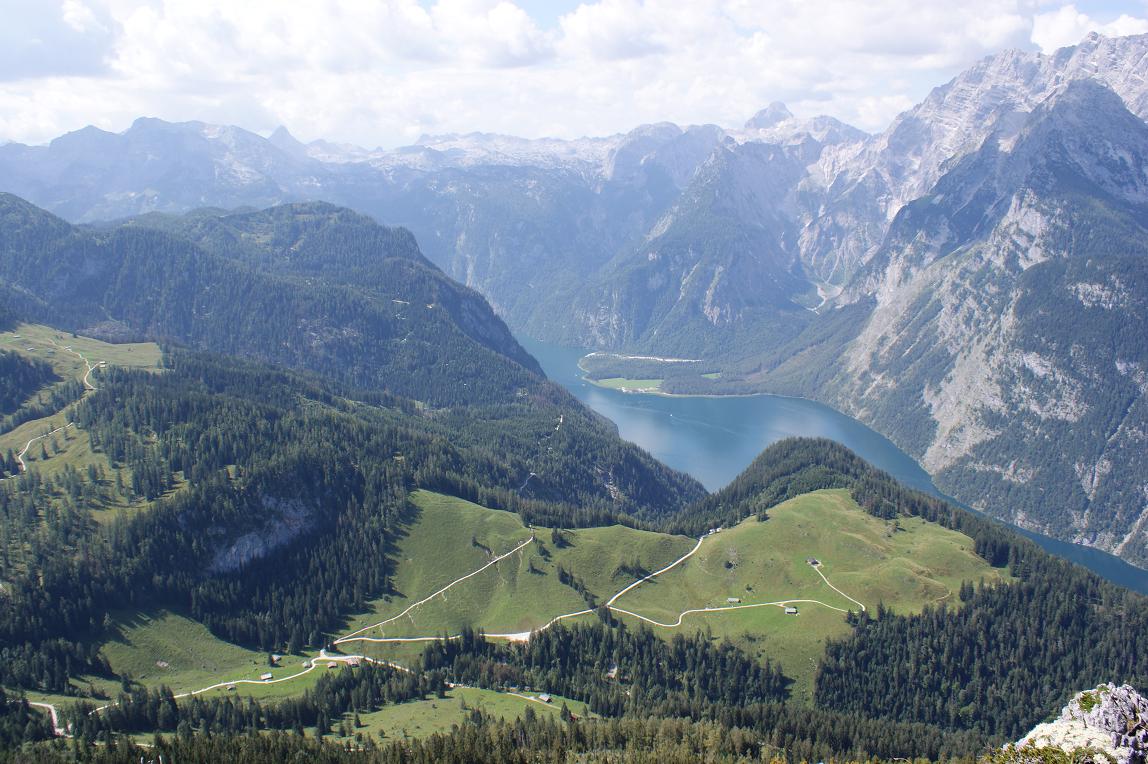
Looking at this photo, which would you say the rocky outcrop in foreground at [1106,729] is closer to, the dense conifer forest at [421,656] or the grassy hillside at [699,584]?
the dense conifer forest at [421,656]

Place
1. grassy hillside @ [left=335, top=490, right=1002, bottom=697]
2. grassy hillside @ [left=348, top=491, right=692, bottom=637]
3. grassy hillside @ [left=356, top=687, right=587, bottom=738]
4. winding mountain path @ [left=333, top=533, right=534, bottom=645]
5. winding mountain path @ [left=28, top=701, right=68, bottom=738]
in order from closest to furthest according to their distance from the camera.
A: winding mountain path @ [left=28, top=701, right=68, bottom=738]
grassy hillside @ [left=356, top=687, right=587, bottom=738]
winding mountain path @ [left=333, top=533, right=534, bottom=645]
grassy hillside @ [left=335, top=490, right=1002, bottom=697]
grassy hillside @ [left=348, top=491, right=692, bottom=637]

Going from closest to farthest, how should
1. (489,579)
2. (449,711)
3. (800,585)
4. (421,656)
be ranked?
(449,711) → (421,656) → (800,585) → (489,579)

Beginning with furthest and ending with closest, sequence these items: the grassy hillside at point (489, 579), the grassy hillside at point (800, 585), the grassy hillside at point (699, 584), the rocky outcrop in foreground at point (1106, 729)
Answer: the grassy hillside at point (489, 579), the grassy hillside at point (699, 584), the grassy hillside at point (800, 585), the rocky outcrop in foreground at point (1106, 729)

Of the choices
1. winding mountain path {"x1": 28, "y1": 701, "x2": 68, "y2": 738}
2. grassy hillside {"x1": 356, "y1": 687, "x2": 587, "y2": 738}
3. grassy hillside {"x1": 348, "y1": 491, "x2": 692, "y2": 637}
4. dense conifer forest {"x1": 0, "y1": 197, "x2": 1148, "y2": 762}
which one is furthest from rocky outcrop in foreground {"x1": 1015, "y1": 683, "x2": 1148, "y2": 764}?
winding mountain path {"x1": 28, "y1": 701, "x2": 68, "y2": 738}

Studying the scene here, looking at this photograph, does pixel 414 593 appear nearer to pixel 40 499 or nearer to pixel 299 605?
pixel 299 605

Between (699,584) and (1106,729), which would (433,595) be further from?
(1106,729)

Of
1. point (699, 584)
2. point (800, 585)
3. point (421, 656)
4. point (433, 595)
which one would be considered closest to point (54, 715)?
point (421, 656)

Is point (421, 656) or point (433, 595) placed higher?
point (433, 595)

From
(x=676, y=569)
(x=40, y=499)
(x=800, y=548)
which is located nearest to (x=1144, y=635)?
(x=800, y=548)

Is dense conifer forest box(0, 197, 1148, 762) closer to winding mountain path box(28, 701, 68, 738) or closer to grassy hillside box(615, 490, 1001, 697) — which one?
winding mountain path box(28, 701, 68, 738)

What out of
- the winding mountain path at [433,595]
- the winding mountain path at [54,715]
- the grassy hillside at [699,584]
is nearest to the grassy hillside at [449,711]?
the grassy hillside at [699,584]
